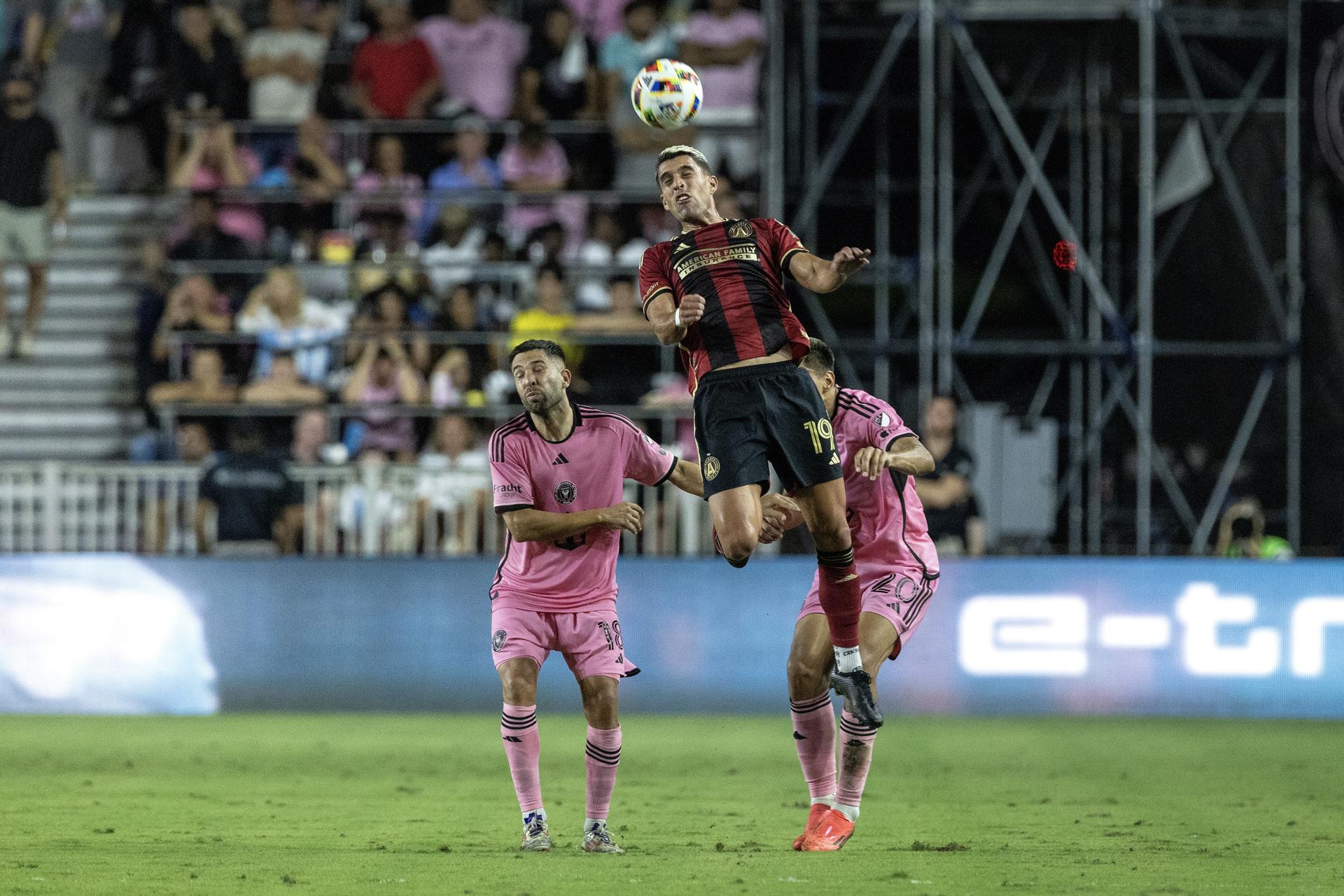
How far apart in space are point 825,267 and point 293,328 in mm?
11295

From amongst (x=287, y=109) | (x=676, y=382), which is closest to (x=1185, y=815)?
(x=676, y=382)

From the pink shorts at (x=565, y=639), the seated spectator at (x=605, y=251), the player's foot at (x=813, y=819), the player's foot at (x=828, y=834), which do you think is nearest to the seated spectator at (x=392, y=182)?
the seated spectator at (x=605, y=251)

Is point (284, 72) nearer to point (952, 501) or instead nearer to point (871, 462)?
point (952, 501)

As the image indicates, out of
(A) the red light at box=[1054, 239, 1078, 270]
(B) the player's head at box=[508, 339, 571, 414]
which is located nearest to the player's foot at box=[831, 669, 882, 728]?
(B) the player's head at box=[508, 339, 571, 414]

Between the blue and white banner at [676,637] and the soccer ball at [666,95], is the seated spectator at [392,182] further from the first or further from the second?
the soccer ball at [666,95]

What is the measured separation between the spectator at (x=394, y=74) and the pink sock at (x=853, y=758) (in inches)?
506

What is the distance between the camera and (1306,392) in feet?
64.0

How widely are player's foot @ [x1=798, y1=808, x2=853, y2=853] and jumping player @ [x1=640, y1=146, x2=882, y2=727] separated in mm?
443

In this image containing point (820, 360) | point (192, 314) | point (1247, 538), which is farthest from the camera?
point (192, 314)

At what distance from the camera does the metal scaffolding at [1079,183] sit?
18844 millimetres

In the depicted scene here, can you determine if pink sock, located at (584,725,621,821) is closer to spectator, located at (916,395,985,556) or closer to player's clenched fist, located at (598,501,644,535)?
player's clenched fist, located at (598,501,644,535)

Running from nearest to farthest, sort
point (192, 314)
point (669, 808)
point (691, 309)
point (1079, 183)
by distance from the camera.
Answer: point (691, 309)
point (669, 808)
point (192, 314)
point (1079, 183)

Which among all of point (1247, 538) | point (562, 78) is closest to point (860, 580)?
point (1247, 538)

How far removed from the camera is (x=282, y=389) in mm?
17469
